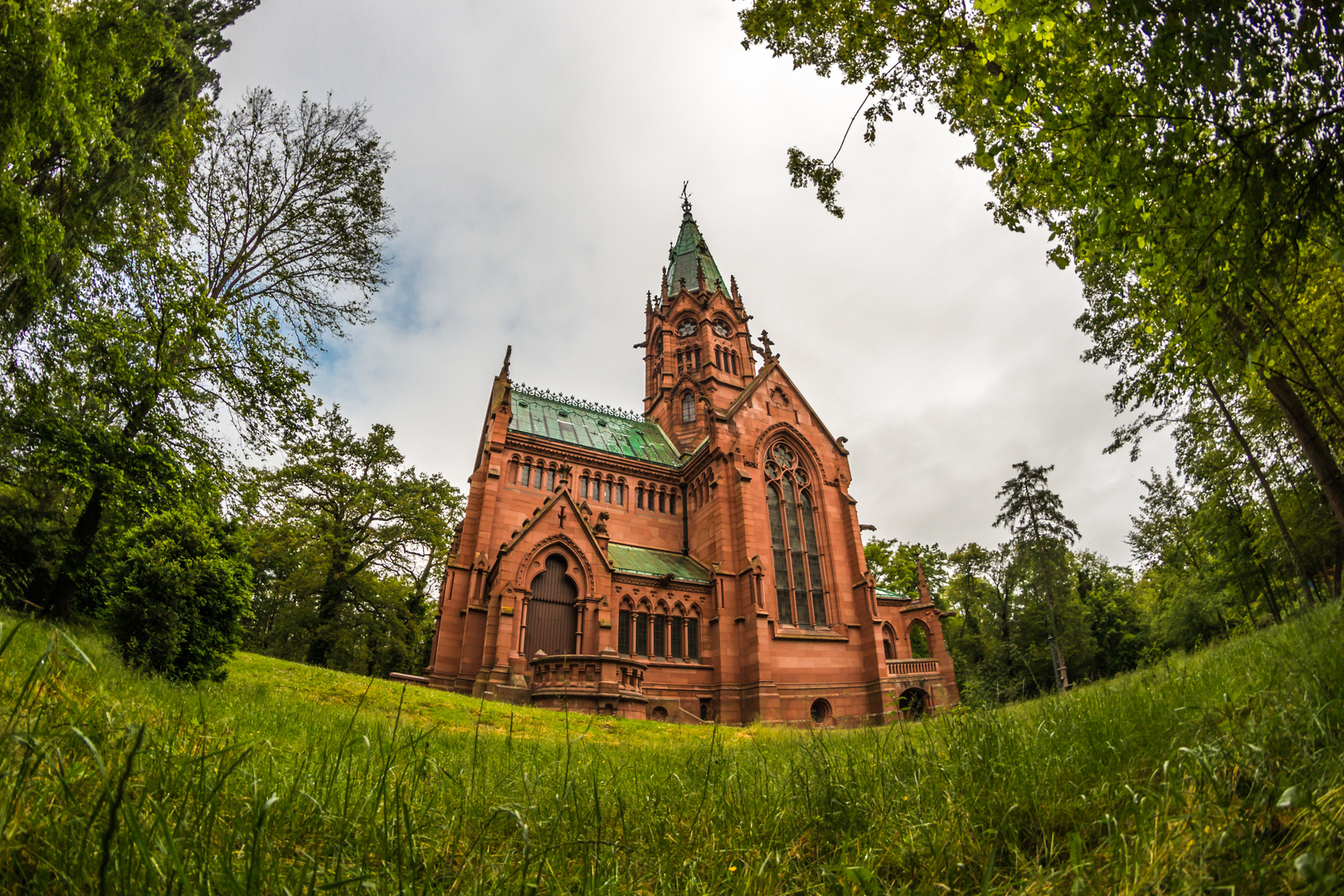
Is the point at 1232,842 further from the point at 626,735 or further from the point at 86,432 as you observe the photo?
the point at 86,432

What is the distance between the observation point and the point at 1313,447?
8391 mm

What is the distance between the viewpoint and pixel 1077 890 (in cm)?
189

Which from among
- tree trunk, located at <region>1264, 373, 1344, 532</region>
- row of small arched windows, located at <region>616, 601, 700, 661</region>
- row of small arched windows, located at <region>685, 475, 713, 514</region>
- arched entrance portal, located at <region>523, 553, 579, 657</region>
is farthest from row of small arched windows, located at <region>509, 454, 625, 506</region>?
tree trunk, located at <region>1264, 373, 1344, 532</region>

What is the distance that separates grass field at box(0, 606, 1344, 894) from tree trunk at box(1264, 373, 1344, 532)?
17.3 feet

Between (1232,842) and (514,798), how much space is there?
3.36 m

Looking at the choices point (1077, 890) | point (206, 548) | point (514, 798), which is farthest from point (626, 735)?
point (1077, 890)

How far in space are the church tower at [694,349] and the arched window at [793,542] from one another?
22.6ft

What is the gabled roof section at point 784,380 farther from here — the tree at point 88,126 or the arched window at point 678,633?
the tree at point 88,126

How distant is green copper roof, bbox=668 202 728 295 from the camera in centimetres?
4041

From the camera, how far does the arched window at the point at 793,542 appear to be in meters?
24.7

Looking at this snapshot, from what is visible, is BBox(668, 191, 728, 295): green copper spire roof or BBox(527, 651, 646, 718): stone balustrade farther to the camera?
BBox(668, 191, 728, 295): green copper spire roof

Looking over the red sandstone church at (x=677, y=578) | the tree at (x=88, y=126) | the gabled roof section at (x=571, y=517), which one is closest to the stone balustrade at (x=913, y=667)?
the red sandstone church at (x=677, y=578)

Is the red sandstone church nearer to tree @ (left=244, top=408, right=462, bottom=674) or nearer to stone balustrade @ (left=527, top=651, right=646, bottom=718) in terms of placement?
stone balustrade @ (left=527, top=651, right=646, bottom=718)

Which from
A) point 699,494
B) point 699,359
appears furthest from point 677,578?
point 699,359
